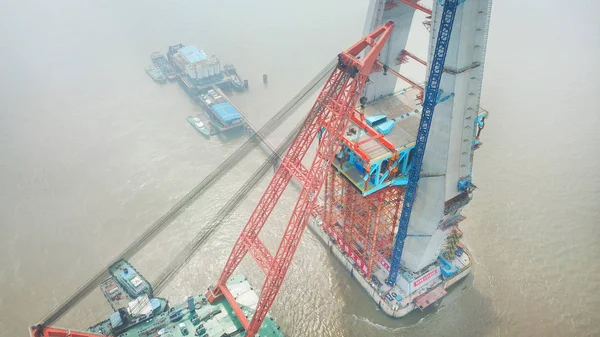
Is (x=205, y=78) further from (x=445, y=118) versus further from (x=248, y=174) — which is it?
(x=445, y=118)

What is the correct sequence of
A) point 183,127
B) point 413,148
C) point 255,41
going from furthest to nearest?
point 255,41 → point 183,127 → point 413,148

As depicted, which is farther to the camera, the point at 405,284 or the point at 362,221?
the point at 362,221

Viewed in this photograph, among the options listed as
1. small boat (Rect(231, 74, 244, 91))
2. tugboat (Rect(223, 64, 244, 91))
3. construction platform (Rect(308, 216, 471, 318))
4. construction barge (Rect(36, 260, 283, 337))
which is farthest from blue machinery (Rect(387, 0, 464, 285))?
tugboat (Rect(223, 64, 244, 91))

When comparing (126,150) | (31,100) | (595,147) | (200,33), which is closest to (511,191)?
(595,147)

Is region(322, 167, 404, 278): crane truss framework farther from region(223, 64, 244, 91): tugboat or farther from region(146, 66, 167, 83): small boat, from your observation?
region(146, 66, 167, 83): small boat

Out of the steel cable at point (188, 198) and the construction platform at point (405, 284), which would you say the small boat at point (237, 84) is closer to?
the steel cable at point (188, 198)

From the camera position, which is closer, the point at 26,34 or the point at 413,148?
the point at 413,148

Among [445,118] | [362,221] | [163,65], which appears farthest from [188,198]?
[163,65]

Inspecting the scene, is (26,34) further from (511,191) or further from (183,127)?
(511,191)
